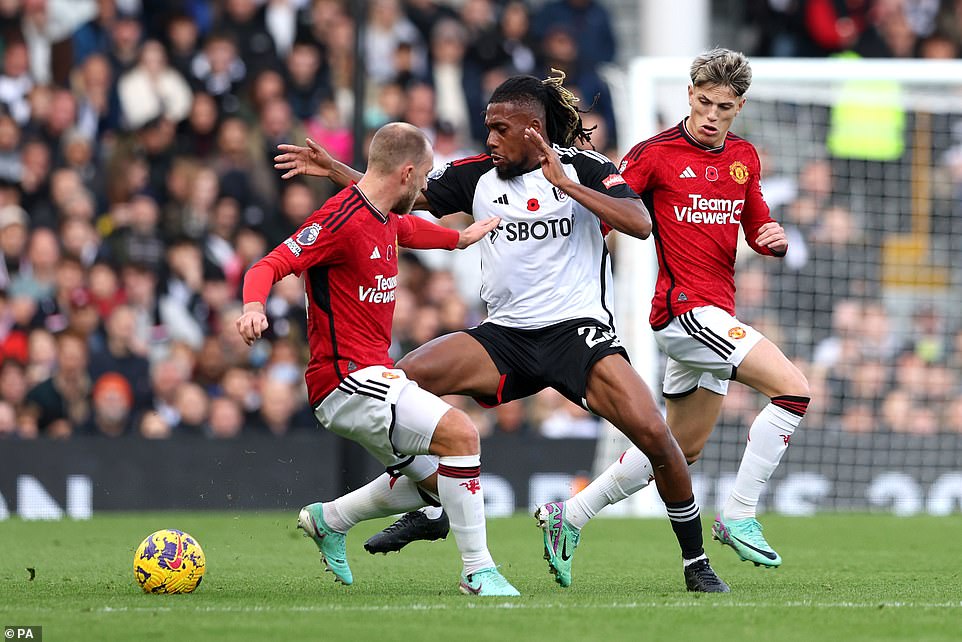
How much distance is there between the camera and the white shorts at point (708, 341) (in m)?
7.70

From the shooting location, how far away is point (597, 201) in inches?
281

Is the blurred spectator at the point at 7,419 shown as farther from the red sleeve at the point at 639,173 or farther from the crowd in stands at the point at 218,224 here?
the red sleeve at the point at 639,173

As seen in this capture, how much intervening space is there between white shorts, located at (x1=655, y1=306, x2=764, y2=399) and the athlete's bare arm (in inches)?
54.4

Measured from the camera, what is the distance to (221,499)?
13.0 m

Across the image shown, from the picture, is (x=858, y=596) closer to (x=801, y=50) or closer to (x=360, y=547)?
(x=360, y=547)

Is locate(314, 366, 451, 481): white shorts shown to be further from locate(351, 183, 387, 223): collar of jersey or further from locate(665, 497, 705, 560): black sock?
locate(665, 497, 705, 560): black sock

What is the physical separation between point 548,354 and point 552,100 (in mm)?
1260

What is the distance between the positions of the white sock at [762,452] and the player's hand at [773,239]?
0.76 m

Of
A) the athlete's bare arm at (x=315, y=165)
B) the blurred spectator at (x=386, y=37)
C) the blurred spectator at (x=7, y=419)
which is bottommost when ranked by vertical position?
the blurred spectator at (x=7, y=419)

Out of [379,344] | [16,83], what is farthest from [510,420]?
[379,344]

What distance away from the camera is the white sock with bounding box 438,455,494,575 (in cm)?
680

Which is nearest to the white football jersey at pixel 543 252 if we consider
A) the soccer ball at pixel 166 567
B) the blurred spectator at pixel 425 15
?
the soccer ball at pixel 166 567

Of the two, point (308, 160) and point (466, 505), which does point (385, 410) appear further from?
point (308, 160)

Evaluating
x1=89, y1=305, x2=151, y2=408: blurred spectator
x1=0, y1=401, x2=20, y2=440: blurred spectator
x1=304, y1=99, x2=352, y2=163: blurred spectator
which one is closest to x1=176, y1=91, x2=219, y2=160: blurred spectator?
x1=304, y1=99, x2=352, y2=163: blurred spectator
